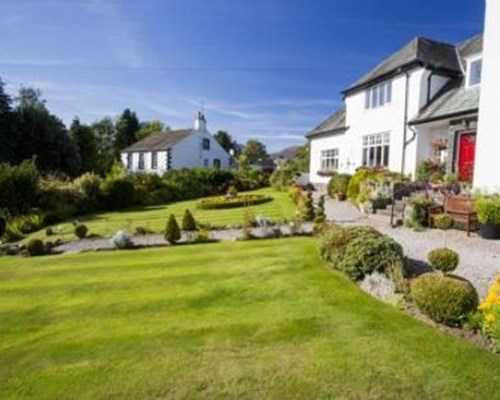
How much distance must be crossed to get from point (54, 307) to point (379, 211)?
491 inches

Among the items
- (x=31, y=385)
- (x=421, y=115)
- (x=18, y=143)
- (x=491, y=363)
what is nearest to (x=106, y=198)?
(x=18, y=143)

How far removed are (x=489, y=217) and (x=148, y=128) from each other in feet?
233

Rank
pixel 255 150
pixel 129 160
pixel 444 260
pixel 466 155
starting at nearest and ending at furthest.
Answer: pixel 444 260
pixel 466 155
pixel 129 160
pixel 255 150

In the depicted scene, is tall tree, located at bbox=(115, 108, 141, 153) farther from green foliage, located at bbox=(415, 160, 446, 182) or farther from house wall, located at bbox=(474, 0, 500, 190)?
house wall, located at bbox=(474, 0, 500, 190)

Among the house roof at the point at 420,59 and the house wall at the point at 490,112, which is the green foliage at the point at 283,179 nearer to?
the house roof at the point at 420,59

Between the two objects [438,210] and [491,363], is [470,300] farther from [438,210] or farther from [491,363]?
[438,210]

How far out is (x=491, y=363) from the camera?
484 centimetres

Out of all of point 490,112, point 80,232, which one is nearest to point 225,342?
point 80,232

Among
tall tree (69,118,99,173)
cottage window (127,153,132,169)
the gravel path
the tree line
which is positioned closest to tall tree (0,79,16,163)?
the tree line

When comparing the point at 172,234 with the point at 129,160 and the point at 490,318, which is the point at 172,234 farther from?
the point at 129,160

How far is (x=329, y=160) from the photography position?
95.6 feet

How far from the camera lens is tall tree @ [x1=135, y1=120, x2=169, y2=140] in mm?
72188

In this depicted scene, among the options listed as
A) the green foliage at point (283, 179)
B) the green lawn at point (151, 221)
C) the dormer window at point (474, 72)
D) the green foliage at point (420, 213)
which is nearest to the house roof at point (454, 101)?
the dormer window at point (474, 72)

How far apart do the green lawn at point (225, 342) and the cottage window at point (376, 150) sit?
51.2ft
